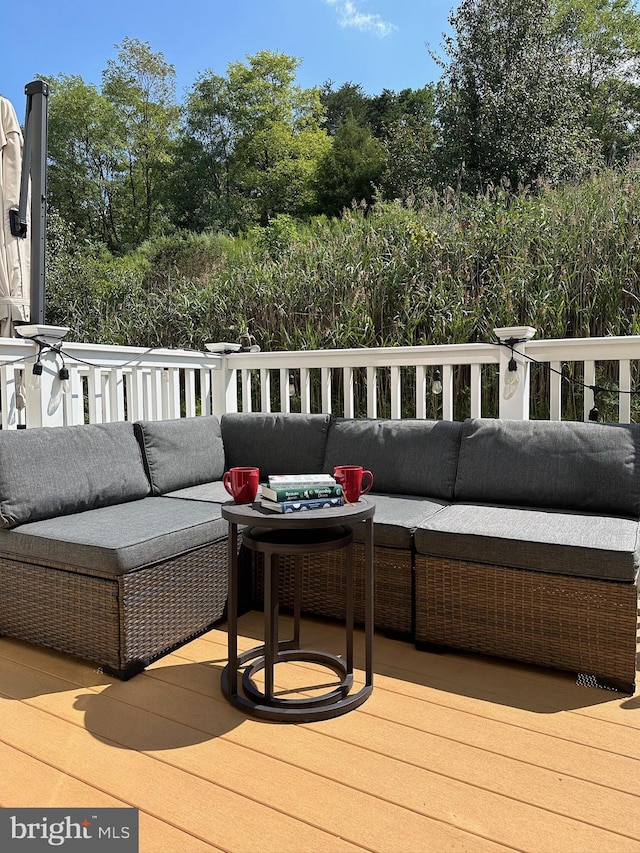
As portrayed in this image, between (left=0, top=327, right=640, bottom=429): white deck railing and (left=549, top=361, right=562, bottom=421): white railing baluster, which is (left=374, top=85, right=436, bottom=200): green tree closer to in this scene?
(left=0, top=327, right=640, bottom=429): white deck railing

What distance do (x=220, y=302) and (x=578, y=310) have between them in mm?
3041

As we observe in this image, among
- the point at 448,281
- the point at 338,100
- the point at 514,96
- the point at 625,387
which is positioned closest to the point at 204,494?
the point at 625,387

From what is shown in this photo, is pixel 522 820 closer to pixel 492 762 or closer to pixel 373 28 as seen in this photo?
pixel 492 762

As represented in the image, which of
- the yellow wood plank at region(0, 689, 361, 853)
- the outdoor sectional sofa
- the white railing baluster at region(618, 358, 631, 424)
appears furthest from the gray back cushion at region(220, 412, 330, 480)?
the yellow wood plank at region(0, 689, 361, 853)

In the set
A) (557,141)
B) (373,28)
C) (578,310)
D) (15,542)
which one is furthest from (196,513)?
(373,28)

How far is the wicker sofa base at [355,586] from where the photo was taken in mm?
2518

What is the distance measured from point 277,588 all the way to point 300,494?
0.33 meters

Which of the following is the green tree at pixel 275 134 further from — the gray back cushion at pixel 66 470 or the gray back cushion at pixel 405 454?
the gray back cushion at pixel 66 470

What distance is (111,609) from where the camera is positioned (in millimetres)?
2195

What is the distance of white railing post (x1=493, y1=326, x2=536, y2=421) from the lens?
3307 mm

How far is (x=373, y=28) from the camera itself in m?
18.1

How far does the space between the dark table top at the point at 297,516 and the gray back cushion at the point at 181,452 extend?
45.2 inches

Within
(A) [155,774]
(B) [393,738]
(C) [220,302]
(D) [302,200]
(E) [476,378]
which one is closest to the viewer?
(A) [155,774]

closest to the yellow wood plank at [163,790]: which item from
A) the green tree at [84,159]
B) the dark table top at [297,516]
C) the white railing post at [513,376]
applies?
A: the dark table top at [297,516]
